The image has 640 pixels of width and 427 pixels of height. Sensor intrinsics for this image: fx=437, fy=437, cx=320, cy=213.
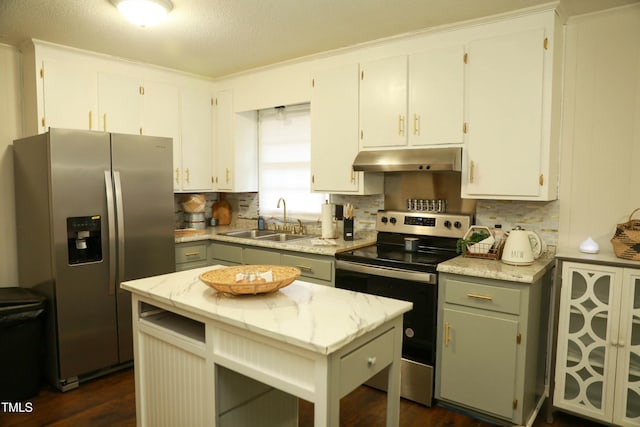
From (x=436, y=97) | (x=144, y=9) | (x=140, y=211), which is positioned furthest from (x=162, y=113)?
(x=436, y=97)

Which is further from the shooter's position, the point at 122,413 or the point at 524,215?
the point at 524,215

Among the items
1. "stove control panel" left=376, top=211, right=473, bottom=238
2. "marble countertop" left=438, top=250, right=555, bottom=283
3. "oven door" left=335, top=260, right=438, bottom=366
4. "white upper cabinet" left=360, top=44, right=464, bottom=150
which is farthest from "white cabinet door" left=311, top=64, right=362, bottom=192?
"marble countertop" left=438, top=250, right=555, bottom=283

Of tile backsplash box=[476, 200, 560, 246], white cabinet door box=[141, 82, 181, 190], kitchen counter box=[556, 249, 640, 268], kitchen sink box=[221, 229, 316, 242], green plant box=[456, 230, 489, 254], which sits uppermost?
white cabinet door box=[141, 82, 181, 190]

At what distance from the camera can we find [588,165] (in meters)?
2.70

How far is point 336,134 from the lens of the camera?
3.43 metres

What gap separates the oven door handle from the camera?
8.54 feet

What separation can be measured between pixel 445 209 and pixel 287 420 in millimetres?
1806

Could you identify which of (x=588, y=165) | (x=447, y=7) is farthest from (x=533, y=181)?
(x=447, y=7)

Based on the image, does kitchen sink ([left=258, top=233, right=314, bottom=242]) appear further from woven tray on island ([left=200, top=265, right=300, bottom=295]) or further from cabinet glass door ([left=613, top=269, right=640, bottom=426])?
cabinet glass door ([left=613, top=269, right=640, bottom=426])

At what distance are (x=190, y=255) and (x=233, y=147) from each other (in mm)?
1133

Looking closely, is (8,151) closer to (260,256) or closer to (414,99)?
(260,256)

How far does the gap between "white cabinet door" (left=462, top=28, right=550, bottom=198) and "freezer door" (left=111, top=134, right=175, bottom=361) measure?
7.26ft

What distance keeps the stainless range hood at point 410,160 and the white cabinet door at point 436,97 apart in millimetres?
83

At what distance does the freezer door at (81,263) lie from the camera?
2.84m
